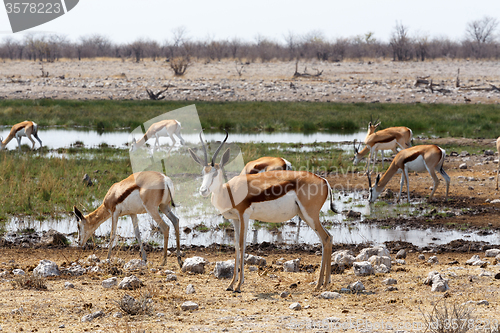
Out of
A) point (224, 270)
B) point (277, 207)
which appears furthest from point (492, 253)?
point (224, 270)

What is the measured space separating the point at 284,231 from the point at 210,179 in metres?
3.96

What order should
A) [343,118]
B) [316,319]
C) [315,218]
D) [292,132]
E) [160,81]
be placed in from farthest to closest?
[160,81], [343,118], [292,132], [315,218], [316,319]

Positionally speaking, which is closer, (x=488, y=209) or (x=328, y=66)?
(x=488, y=209)

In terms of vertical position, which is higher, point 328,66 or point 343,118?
point 328,66

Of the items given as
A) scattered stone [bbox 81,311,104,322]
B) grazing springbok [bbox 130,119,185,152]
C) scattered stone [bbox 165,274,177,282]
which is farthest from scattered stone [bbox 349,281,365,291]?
grazing springbok [bbox 130,119,185,152]

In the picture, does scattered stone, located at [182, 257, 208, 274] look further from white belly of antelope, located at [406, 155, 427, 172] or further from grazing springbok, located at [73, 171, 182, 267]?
white belly of antelope, located at [406, 155, 427, 172]

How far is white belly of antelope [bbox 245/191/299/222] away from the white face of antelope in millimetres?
473

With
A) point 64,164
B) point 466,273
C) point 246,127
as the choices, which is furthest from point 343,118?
point 466,273

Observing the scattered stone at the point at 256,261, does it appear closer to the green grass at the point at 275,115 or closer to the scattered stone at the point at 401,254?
the scattered stone at the point at 401,254

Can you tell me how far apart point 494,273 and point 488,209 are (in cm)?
459

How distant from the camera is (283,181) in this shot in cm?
586

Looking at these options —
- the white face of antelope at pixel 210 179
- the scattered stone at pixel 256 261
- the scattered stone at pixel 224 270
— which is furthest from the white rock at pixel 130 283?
the scattered stone at pixel 256 261

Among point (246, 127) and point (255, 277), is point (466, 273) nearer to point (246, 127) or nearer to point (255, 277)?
point (255, 277)

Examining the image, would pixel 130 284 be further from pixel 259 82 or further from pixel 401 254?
pixel 259 82
